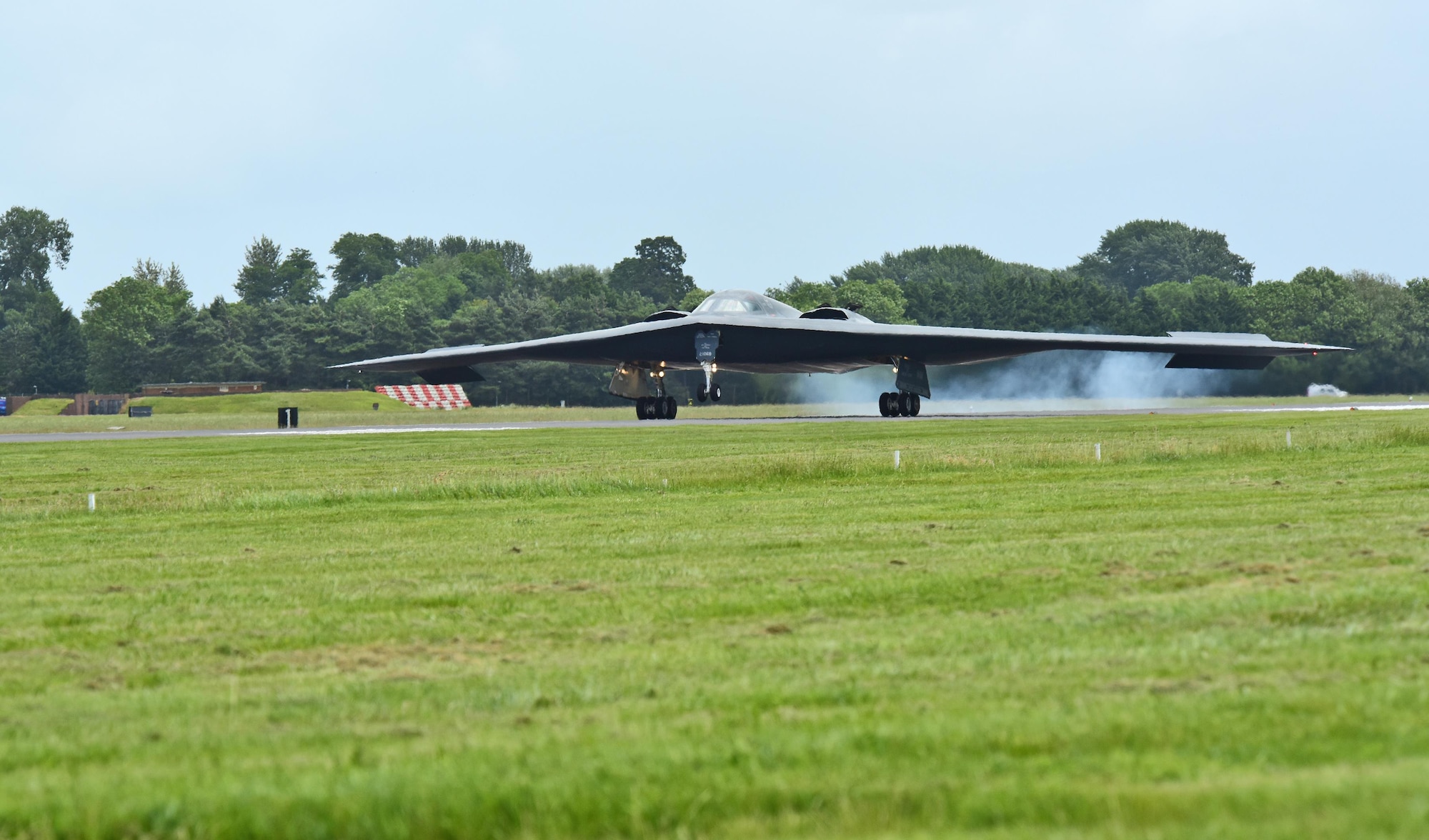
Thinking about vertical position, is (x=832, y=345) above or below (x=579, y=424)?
above

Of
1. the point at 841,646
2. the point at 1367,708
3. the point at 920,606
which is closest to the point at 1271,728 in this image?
the point at 1367,708

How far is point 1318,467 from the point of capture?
2138cm

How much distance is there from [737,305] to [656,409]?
4890mm

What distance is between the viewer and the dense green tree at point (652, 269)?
166 meters

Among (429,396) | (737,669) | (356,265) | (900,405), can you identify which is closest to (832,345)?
(900,405)

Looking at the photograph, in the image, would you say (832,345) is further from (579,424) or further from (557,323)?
(557,323)

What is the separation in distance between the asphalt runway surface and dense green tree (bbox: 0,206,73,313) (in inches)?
6030

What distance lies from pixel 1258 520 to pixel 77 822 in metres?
11.6

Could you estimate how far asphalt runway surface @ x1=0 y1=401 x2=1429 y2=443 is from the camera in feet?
145

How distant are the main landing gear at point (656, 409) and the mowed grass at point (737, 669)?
33.9 meters

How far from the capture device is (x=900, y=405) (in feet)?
171

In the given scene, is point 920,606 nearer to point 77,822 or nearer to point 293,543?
point 77,822

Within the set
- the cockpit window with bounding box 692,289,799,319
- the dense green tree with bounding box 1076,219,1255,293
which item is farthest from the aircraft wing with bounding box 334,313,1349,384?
the dense green tree with bounding box 1076,219,1255,293

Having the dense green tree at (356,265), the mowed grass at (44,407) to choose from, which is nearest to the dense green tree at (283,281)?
the dense green tree at (356,265)
